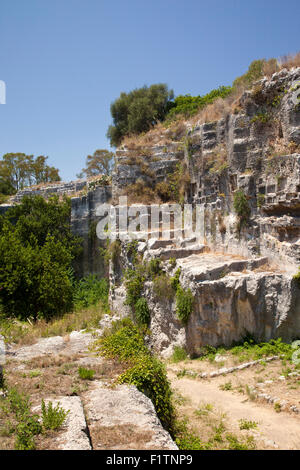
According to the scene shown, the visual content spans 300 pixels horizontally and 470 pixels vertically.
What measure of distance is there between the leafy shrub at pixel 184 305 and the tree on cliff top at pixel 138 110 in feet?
46.8

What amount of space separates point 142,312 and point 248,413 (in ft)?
16.8

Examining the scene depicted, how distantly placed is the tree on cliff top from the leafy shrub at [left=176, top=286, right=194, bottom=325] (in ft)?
46.8

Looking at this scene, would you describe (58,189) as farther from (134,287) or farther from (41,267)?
(134,287)

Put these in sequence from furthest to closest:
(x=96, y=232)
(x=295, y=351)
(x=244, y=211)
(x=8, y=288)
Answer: (x=96, y=232) → (x=8, y=288) → (x=244, y=211) → (x=295, y=351)

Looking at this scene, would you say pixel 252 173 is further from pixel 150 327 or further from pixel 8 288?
pixel 8 288

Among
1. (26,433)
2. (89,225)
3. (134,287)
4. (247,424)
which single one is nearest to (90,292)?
(89,225)

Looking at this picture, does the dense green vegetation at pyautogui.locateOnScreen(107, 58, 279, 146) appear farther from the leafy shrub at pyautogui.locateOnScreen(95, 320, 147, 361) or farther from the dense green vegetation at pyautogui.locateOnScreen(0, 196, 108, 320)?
the leafy shrub at pyautogui.locateOnScreen(95, 320, 147, 361)

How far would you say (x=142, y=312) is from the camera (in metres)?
10.5

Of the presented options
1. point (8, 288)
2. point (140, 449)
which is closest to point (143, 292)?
point (8, 288)

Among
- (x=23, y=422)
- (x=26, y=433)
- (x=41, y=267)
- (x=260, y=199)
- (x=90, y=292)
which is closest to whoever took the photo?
(x=26, y=433)

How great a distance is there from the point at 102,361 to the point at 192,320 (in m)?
2.88

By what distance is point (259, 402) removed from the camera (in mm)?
6109

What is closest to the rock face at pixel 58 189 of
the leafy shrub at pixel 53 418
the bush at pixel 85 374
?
the bush at pixel 85 374

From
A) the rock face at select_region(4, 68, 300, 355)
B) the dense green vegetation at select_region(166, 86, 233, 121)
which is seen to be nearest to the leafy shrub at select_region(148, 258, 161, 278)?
the rock face at select_region(4, 68, 300, 355)
